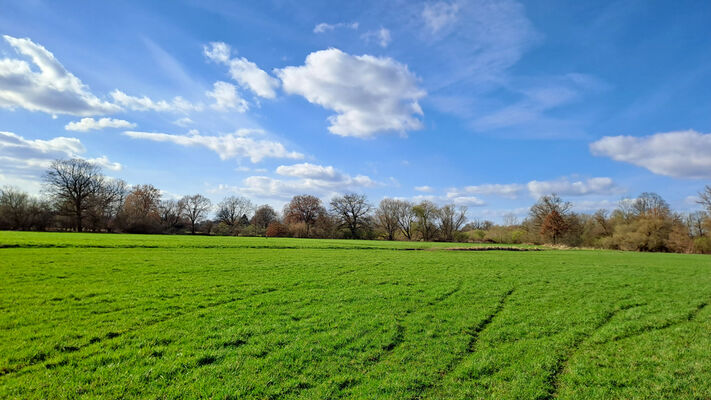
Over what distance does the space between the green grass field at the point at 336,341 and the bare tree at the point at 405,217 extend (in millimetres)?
91863

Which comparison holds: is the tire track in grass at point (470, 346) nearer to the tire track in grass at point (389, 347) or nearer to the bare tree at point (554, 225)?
the tire track in grass at point (389, 347)

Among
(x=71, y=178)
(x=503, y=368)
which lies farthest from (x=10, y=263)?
(x=71, y=178)

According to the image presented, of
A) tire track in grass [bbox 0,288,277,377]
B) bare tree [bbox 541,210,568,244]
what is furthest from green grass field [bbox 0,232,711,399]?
bare tree [bbox 541,210,568,244]

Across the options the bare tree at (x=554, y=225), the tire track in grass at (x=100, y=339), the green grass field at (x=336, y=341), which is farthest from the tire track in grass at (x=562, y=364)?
the bare tree at (x=554, y=225)

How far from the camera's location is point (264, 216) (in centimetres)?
11994

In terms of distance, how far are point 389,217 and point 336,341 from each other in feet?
338

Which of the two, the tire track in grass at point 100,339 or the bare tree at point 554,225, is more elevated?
the bare tree at point 554,225

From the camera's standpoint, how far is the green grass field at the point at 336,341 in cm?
590

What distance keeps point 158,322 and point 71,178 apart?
8983cm

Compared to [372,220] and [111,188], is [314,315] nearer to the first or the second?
[372,220]

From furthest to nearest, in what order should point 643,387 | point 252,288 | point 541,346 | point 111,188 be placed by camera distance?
point 111,188 < point 252,288 < point 541,346 < point 643,387

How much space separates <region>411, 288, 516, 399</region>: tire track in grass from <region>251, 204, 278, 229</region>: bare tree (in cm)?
11033

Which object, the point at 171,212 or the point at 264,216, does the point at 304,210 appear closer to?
the point at 264,216

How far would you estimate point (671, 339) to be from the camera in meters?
9.13
